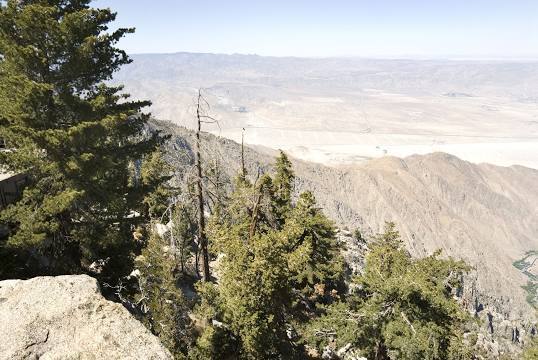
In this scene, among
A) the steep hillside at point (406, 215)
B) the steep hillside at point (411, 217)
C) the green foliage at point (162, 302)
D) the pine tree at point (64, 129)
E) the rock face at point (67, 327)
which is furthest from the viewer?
the steep hillside at point (411, 217)

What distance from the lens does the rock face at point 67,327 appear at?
7.04 m

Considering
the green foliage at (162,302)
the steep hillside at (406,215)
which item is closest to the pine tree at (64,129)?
the green foliage at (162,302)

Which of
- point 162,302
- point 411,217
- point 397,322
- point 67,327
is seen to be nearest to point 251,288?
point 162,302

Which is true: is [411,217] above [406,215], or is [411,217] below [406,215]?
below

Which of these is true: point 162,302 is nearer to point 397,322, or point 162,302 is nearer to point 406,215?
point 397,322

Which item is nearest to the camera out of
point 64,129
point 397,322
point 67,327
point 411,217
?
point 67,327

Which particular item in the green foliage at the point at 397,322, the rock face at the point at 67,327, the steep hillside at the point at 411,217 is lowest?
the steep hillside at the point at 411,217

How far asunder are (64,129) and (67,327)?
10.6m

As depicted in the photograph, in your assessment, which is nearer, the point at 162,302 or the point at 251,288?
the point at 251,288

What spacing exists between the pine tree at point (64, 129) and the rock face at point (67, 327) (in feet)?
24.0

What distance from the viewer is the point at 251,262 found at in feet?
50.8

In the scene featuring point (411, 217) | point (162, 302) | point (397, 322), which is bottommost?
point (411, 217)

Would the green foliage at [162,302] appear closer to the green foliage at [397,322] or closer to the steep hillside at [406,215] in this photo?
the green foliage at [397,322]

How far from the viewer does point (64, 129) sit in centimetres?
1600
